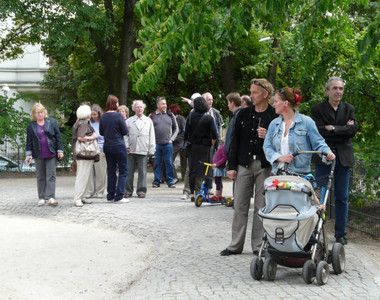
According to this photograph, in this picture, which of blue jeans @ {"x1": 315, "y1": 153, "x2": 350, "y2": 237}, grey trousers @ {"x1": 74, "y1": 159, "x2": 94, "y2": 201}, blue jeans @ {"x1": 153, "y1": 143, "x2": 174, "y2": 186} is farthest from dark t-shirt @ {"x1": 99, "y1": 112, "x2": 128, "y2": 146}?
blue jeans @ {"x1": 315, "y1": 153, "x2": 350, "y2": 237}

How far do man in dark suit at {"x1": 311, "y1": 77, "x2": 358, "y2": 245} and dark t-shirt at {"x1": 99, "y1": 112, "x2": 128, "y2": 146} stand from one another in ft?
15.8

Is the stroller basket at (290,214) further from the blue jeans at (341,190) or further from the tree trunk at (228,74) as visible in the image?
the tree trunk at (228,74)

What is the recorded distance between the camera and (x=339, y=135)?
9008mm

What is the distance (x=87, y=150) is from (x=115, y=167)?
649 mm

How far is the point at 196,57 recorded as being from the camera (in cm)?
876

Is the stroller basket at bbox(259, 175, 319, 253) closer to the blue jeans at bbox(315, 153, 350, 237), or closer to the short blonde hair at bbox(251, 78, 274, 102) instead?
the short blonde hair at bbox(251, 78, 274, 102)

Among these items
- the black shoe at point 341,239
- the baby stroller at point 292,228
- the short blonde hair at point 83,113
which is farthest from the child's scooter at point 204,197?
the baby stroller at point 292,228

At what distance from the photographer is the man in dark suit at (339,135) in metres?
9.01

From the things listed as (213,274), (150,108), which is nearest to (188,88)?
(150,108)

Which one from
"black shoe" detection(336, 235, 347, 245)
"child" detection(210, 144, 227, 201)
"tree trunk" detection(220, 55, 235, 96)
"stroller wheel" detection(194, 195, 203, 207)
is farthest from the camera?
"tree trunk" detection(220, 55, 235, 96)

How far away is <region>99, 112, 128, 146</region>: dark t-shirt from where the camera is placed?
13.1 meters

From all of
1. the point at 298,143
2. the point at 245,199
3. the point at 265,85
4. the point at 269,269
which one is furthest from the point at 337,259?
the point at 265,85

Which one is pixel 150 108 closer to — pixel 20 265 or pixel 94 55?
pixel 94 55

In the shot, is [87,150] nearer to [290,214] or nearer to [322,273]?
[290,214]
